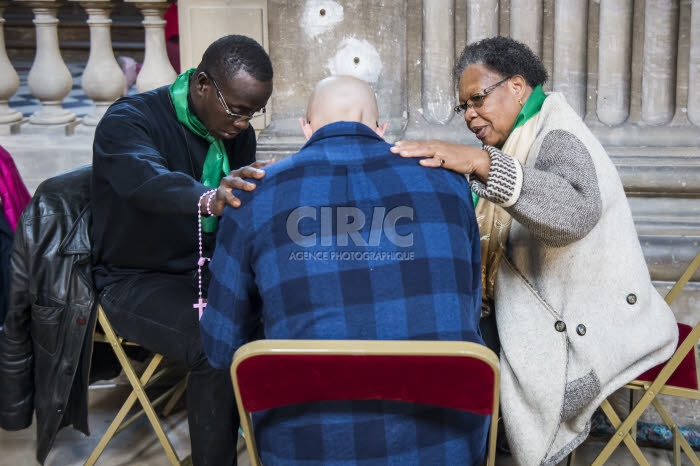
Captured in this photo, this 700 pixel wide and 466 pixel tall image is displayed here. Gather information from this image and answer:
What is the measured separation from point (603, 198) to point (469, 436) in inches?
30.0

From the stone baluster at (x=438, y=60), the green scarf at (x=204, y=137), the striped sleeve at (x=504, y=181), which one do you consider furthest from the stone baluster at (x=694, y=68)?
the green scarf at (x=204, y=137)

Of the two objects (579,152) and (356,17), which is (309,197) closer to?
(579,152)

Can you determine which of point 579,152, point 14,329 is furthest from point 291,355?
point 14,329

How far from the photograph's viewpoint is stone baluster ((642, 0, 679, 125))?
12.0 ft

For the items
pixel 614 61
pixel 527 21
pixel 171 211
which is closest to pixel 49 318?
pixel 171 211

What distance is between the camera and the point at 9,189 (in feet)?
12.3

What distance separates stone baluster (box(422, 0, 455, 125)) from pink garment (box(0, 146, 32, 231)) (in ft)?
5.52

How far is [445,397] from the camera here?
196 centimetres

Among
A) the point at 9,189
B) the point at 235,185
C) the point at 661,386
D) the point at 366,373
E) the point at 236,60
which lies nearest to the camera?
the point at 366,373

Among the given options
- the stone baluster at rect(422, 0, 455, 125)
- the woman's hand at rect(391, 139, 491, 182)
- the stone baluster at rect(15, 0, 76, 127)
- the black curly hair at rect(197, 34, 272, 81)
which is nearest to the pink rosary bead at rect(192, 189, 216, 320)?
the black curly hair at rect(197, 34, 272, 81)

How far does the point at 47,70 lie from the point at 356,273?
3059 millimetres

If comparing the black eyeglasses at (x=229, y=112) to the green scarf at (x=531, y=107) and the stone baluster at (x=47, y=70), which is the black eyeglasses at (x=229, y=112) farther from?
the stone baluster at (x=47, y=70)

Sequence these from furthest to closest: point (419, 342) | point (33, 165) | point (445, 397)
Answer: point (33, 165)
point (445, 397)
point (419, 342)

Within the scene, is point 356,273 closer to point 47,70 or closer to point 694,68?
point 694,68
